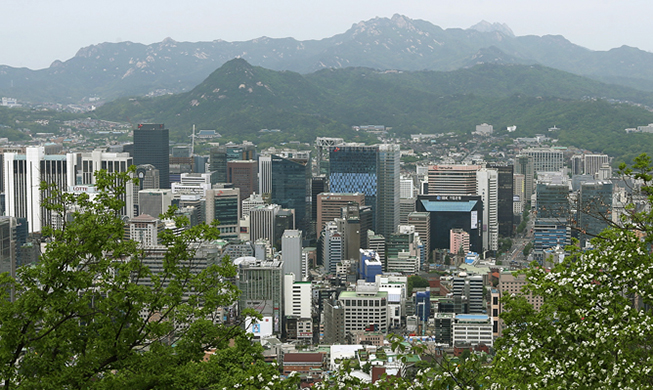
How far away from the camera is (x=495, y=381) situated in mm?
4949

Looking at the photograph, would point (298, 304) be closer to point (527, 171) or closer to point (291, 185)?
point (291, 185)

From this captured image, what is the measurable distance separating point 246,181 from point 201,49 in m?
104

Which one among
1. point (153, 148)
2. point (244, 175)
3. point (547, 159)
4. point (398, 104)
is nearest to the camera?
point (244, 175)

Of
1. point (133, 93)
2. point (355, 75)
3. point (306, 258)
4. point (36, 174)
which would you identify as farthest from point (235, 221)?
point (133, 93)

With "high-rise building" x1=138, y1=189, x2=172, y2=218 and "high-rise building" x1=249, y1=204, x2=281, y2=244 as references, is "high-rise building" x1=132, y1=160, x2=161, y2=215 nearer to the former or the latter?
"high-rise building" x1=138, y1=189, x2=172, y2=218

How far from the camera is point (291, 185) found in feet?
166

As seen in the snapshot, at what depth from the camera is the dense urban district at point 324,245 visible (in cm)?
516

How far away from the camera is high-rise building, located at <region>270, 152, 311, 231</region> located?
163 ft

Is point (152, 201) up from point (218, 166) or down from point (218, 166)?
down

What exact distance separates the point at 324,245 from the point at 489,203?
1334 centimetres

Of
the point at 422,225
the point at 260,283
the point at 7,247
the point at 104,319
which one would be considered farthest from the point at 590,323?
the point at 422,225

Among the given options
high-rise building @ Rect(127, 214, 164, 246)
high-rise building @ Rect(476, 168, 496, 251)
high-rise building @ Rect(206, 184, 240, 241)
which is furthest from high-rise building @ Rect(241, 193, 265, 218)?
high-rise building @ Rect(476, 168, 496, 251)

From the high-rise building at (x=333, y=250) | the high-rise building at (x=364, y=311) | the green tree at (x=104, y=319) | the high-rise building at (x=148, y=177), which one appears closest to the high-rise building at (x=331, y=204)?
the high-rise building at (x=333, y=250)

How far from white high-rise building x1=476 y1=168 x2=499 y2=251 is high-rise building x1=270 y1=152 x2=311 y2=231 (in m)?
10.6
